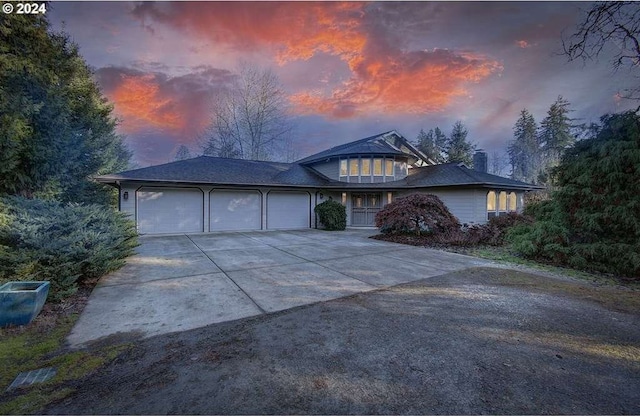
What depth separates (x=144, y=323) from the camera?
11.4 ft

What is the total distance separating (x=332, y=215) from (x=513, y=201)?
1126cm

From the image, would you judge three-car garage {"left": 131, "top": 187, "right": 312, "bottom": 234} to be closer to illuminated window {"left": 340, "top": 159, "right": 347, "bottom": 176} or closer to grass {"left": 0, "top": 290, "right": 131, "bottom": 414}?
illuminated window {"left": 340, "top": 159, "right": 347, "bottom": 176}

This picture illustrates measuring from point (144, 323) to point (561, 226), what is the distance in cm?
960

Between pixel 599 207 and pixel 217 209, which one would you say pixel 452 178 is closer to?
pixel 599 207

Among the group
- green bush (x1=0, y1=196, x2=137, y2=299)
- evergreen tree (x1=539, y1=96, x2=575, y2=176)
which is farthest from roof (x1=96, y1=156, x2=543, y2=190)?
evergreen tree (x1=539, y1=96, x2=575, y2=176)

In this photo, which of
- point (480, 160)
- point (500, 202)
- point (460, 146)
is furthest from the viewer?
point (460, 146)

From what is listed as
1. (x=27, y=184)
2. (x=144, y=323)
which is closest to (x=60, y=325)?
(x=144, y=323)

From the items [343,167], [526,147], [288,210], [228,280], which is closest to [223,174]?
[288,210]

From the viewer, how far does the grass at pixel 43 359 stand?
82.2 inches

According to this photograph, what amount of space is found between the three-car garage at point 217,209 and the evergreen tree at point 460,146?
2220cm

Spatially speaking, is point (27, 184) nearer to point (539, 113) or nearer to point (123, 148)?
point (123, 148)

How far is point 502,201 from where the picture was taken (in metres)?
15.3

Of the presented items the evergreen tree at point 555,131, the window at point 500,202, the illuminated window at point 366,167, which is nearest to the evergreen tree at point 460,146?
the evergreen tree at point 555,131

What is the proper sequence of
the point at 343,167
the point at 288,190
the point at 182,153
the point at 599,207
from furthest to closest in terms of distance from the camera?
the point at 182,153 < the point at 343,167 < the point at 288,190 < the point at 599,207
